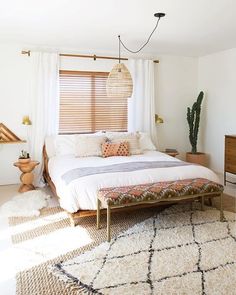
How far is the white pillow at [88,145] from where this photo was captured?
4.59 meters

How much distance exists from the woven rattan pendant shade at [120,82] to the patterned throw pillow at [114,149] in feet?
2.52

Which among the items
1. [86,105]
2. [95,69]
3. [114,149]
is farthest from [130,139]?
[95,69]

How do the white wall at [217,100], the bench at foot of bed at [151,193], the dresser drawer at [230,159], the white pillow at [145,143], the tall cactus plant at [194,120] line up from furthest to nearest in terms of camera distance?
the tall cactus plant at [194,120] < the white wall at [217,100] < the white pillow at [145,143] < the dresser drawer at [230,159] < the bench at foot of bed at [151,193]

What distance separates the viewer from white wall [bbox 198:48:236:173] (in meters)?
5.35

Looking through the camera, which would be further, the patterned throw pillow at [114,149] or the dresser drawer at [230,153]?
the dresser drawer at [230,153]

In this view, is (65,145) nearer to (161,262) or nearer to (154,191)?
(154,191)

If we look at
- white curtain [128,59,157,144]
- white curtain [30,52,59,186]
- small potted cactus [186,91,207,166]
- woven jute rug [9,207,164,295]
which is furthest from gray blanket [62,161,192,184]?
small potted cactus [186,91,207,166]

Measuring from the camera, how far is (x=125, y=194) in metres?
2.97

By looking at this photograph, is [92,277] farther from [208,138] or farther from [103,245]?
[208,138]

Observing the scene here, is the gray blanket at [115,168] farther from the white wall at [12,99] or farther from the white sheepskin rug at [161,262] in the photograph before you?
the white wall at [12,99]

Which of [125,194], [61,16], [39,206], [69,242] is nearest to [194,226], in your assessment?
[125,194]

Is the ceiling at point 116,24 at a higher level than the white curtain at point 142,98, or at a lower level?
higher

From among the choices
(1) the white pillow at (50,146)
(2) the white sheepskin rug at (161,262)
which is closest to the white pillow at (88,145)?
(1) the white pillow at (50,146)

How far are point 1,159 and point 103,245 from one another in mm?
2906
